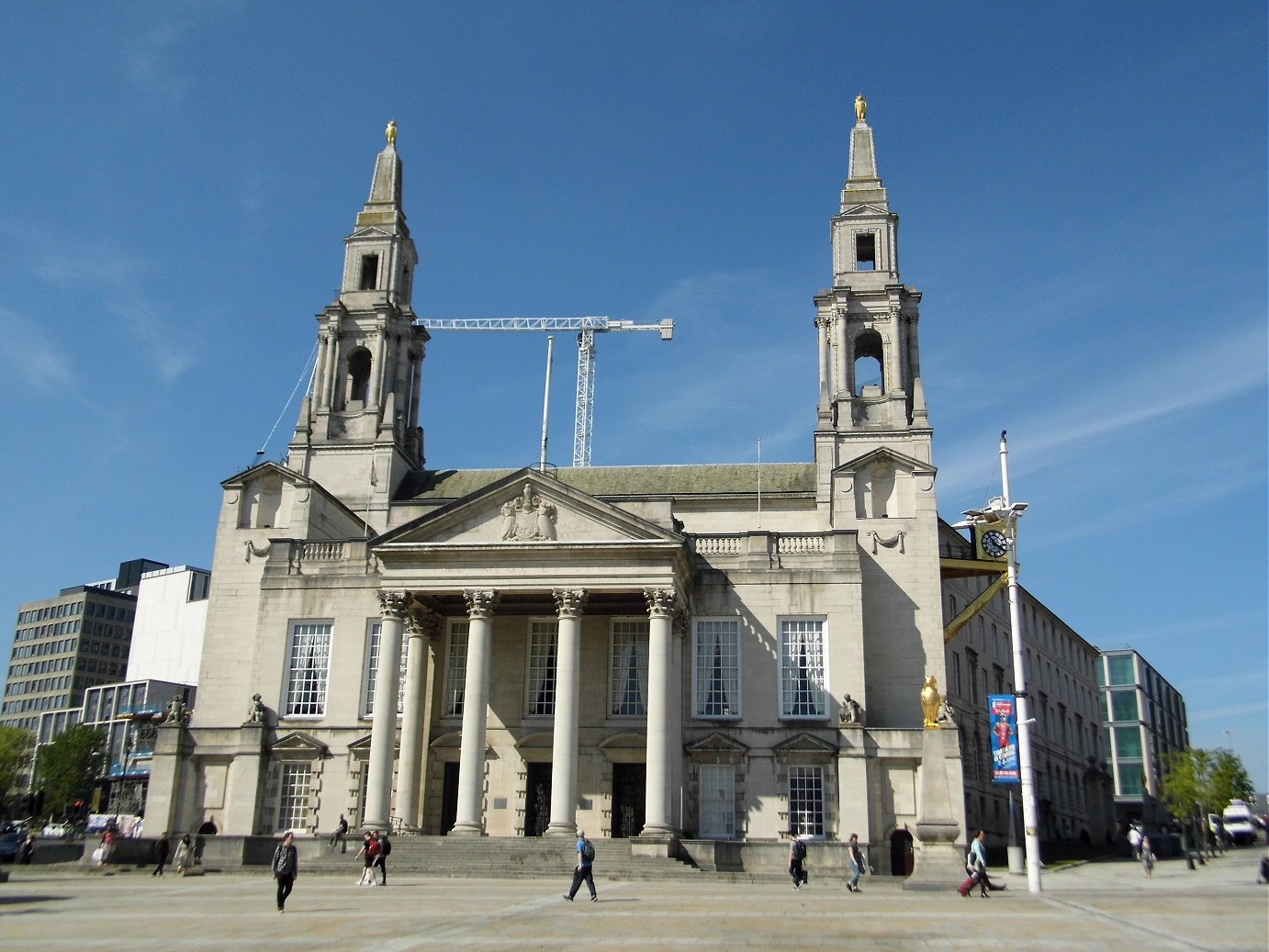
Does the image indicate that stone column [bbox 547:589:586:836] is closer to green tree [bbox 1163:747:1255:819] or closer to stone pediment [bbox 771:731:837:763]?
stone pediment [bbox 771:731:837:763]

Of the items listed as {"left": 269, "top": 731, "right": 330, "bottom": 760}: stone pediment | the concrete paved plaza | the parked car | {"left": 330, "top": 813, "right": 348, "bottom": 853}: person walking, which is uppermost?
{"left": 269, "top": 731, "right": 330, "bottom": 760}: stone pediment

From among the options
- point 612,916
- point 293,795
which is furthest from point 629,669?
point 612,916

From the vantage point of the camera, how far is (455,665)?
44.2 m

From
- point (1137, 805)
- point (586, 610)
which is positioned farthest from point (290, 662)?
point (1137, 805)

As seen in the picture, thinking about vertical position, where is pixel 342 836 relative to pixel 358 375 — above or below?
below

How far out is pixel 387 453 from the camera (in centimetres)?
5275

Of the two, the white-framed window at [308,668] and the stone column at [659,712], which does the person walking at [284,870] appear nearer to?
the stone column at [659,712]

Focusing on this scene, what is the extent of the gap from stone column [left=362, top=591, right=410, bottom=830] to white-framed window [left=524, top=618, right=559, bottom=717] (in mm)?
4899

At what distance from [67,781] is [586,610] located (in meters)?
70.7

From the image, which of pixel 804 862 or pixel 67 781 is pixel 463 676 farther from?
pixel 67 781

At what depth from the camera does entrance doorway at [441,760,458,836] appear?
42469 mm

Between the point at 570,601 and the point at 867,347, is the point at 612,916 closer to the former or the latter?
the point at 570,601

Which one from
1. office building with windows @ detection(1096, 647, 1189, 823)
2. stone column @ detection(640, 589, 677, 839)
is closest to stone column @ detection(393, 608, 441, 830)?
stone column @ detection(640, 589, 677, 839)

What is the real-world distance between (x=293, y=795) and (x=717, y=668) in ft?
52.8
